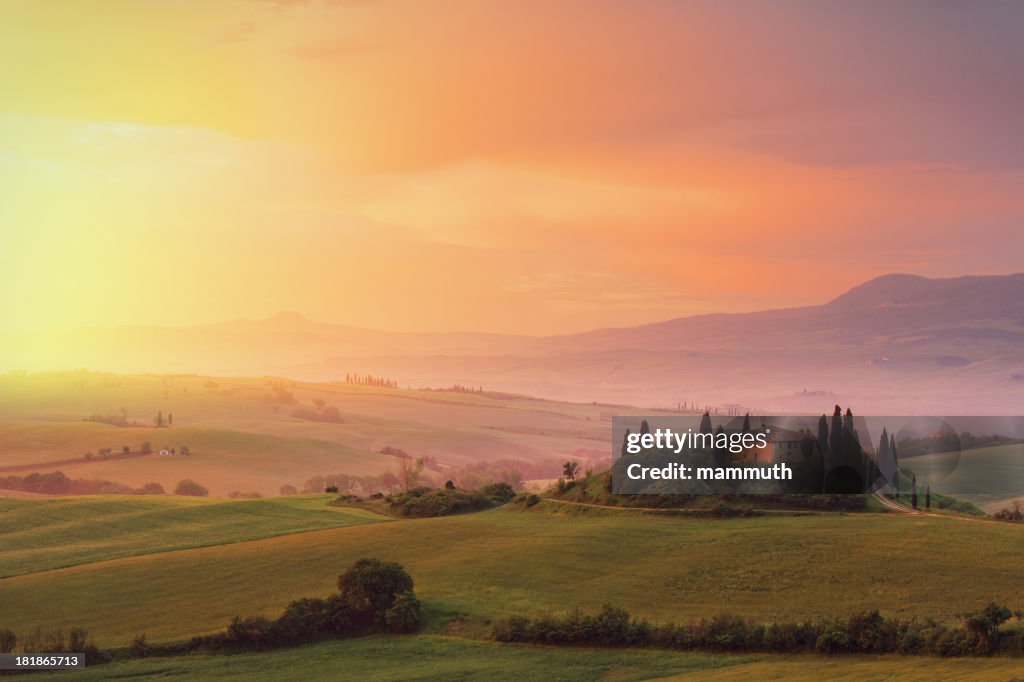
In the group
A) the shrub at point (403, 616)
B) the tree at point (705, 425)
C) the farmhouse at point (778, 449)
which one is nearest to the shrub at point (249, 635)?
the shrub at point (403, 616)

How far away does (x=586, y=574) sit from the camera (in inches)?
2606

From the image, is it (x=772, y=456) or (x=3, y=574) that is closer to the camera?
(x=3, y=574)

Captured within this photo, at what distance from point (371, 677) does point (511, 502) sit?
5342 centimetres

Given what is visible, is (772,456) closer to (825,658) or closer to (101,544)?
(825,658)

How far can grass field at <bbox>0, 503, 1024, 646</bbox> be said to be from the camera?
57.6 meters

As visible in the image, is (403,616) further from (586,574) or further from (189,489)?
(189,489)

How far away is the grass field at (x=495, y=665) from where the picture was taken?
4269 centimetres

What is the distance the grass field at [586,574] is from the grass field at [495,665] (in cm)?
427

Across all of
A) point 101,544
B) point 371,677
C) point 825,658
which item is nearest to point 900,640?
point 825,658

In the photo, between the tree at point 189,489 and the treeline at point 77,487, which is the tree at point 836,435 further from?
the treeline at point 77,487

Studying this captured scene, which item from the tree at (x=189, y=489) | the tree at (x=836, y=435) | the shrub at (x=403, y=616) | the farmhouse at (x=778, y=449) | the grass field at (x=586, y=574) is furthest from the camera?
the tree at (x=189, y=489)

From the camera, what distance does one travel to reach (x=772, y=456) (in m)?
88.8

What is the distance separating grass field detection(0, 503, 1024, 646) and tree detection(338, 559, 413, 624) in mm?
2561

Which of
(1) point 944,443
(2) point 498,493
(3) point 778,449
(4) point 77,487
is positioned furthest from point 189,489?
(3) point 778,449
